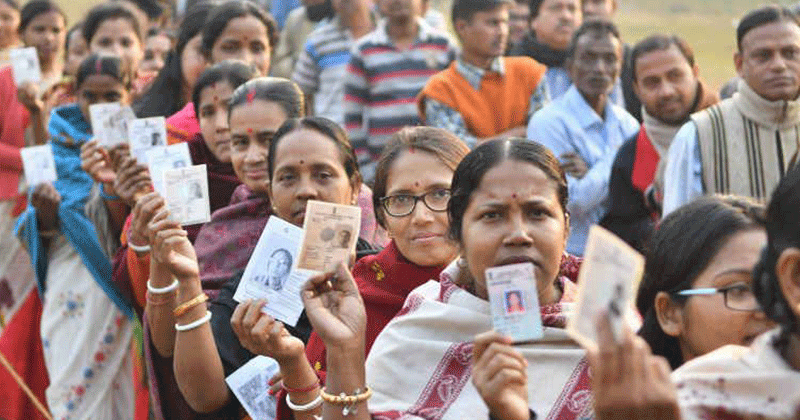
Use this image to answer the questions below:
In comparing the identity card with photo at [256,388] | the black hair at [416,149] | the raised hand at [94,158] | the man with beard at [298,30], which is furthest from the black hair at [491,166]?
the man with beard at [298,30]

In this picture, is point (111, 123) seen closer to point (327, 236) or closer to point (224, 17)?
point (224, 17)

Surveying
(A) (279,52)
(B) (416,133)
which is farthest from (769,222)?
(A) (279,52)

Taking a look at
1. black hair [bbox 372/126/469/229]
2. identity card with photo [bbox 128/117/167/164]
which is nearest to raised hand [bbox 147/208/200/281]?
black hair [bbox 372/126/469/229]

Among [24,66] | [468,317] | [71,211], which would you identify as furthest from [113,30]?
[468,317]

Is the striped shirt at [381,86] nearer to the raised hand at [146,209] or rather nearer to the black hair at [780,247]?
the raised hand at [146,209]

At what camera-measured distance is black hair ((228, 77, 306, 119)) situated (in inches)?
207

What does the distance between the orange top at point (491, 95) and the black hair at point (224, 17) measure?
37.6 inches

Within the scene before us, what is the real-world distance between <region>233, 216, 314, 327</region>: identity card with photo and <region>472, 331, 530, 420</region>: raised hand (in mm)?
1118

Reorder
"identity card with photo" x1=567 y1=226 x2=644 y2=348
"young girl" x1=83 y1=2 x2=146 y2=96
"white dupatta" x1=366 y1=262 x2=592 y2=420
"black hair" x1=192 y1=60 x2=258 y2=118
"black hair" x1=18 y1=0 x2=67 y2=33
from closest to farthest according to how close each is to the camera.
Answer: "identity card with photo" x1=567 y1=226 x2=644 y2=348
"white dupatta" x1=366 y1=262 x2=592 y2=420
"black hair" x1=192 y1=60 x2=258 y2=118
"young girl" x1=83 y1=2 x2=146 y2=96
"black hair" x1=18 y1=0 x2=67 y2=33

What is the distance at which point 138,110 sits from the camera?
727 cm

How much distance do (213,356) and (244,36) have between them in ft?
9.14

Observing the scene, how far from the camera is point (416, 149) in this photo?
14.5 ft

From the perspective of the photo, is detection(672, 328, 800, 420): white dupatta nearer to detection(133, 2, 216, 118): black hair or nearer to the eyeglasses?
the eyeglasses

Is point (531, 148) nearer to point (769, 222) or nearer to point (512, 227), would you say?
point (512, 227)
